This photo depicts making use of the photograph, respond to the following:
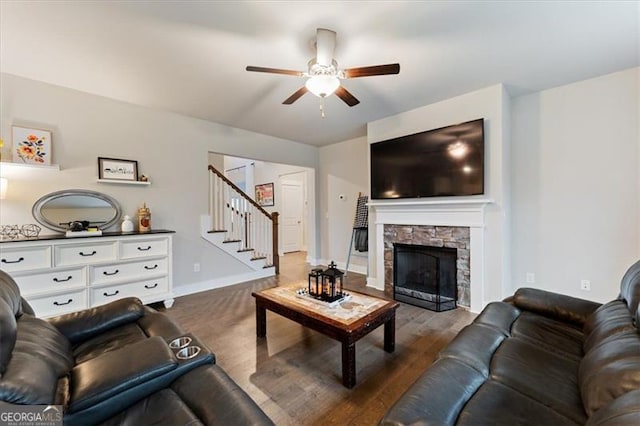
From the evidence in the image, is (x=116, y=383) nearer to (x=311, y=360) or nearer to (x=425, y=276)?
(x=311, y=360)

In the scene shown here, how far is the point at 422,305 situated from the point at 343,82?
9.33ft

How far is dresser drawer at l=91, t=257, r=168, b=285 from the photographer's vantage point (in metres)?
2.90

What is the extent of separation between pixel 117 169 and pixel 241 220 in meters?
1.96

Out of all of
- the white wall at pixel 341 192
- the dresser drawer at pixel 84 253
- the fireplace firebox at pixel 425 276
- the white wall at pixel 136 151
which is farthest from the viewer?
the white wall at pixel 341 192

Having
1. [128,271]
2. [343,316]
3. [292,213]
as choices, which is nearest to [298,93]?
[343,316]

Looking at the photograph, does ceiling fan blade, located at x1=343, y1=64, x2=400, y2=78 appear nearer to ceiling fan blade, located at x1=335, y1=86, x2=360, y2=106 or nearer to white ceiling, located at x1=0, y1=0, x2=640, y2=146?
ceiling fan blade, located at x1=335, y1=86, x2=360, y2=106

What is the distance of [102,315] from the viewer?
69.8 inches

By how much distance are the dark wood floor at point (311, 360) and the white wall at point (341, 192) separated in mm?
2214

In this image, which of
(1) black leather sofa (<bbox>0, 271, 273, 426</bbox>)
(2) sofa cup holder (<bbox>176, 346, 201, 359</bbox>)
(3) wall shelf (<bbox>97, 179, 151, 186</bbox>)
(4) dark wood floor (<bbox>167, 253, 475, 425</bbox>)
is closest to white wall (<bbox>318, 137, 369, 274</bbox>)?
(4) dark wood floor (<bbox>167, 253, 475, 425</bbox>)

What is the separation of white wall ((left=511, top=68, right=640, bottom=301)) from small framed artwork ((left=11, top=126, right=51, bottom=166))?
545 centimetres

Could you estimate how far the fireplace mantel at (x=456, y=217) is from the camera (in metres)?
3.13

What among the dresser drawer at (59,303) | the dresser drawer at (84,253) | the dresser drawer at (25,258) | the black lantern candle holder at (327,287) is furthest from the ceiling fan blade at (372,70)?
the dresser drawer at (59,303)

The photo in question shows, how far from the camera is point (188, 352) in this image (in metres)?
1.30

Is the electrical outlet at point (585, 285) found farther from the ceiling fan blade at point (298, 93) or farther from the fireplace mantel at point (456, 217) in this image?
the ceiling fan blade at point (298, 93)
